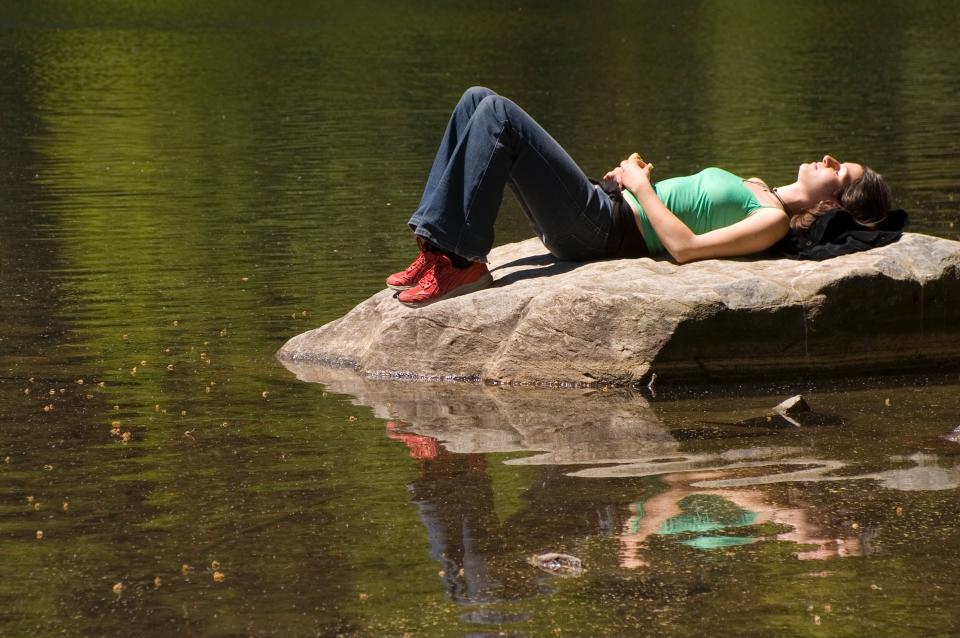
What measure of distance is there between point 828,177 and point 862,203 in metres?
0.22

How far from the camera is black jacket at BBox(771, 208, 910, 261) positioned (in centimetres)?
763

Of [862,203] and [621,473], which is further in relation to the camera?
[862,203]

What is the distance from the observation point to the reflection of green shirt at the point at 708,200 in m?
7.75

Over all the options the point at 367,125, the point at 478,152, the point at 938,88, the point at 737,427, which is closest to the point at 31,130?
the point at 367,125

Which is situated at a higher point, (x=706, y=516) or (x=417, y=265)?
(x=417, y=265)

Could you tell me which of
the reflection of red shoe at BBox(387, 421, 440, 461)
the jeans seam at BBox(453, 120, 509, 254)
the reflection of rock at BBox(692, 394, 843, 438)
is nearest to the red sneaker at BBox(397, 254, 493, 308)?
the jeans seam at BBox(453, 120, 509, 254)

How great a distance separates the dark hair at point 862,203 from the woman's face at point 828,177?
29 millimetres

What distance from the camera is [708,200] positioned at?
7.75 m

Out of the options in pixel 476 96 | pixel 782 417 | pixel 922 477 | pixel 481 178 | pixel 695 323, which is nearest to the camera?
pixel 922 477

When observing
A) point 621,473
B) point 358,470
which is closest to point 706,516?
point 621,473

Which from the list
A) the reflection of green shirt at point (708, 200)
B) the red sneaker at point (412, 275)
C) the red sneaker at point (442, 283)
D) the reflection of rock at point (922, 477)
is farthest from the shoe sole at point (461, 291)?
the reflection of rock at point (922, 477)

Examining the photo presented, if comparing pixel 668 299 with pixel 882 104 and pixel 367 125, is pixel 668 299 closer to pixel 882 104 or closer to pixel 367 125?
pixel 367 125

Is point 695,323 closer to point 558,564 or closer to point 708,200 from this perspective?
point 708,200

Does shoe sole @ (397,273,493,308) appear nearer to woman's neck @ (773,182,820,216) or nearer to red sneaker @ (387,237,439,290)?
red sneaker @ (387,237,439,290)
